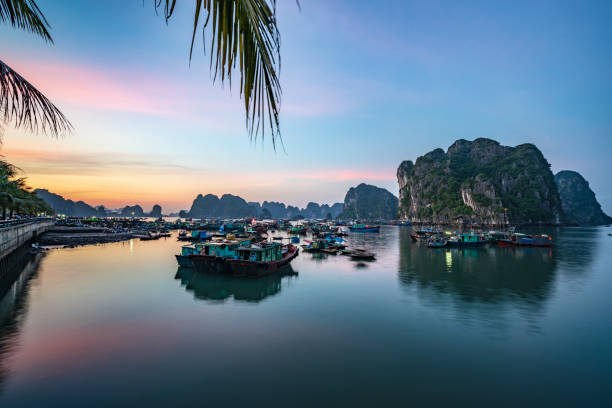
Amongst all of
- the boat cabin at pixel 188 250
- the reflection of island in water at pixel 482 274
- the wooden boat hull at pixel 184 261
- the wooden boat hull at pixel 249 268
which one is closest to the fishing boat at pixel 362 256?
the reflection of island in water at pixel 482 274

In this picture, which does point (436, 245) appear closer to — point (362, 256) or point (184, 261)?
point (362, 256)

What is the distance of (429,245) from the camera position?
64.6 metres

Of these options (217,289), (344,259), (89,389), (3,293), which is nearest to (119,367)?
(89,389)

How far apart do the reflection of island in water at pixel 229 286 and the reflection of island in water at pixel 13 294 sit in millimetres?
12638

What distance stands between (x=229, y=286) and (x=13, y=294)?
19.4m

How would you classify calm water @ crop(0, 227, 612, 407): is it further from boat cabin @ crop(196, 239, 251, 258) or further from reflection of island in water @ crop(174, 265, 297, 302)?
boat cabin @ crop(196, 239, 251, 258)

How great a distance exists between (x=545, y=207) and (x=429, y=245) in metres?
153

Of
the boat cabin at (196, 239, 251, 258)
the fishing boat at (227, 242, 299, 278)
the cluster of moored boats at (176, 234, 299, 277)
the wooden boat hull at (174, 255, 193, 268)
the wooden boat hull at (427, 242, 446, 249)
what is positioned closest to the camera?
the fishing boat at (227, 242, 299, 278)

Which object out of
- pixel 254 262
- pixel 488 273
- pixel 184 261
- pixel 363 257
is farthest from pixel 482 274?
pixel 184 261

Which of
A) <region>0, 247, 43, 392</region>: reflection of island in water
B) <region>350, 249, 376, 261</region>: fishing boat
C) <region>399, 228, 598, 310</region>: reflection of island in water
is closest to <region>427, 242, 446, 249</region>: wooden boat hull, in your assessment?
<region>399, 228, 598, 310</region>: reflection of island in water

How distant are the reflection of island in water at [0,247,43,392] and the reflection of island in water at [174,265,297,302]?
12.6m

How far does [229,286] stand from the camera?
31.3 m

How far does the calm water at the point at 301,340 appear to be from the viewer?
13.8 meters

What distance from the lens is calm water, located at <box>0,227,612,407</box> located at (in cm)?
1375
